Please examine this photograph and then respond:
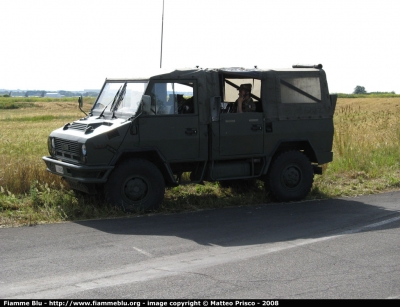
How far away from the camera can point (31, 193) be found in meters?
11.7

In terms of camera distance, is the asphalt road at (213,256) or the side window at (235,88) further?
the side window at (235,88)

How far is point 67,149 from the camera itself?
1134 cm

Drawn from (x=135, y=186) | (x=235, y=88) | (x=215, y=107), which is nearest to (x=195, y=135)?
(x=215, y=107)

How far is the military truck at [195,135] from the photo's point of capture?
11.1 metres

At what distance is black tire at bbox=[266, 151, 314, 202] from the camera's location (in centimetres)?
1265

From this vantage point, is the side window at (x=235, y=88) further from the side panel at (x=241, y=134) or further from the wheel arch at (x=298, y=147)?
the wheel arch at (x=298, y=147)

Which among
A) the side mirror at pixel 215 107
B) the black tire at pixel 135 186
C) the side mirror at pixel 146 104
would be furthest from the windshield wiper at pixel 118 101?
the side mirror at pixel 215 107

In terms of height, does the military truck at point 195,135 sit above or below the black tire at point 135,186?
above

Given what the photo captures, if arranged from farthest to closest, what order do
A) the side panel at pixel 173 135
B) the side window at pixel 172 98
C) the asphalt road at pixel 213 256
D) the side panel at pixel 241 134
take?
the side panel at pixel 241 134, the side window at pixel 172 98, the side panel at pixel 173 135, the asphalt road at pixel 213 256

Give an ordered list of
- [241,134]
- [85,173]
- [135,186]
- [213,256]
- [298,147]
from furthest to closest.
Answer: [298,147] < [241,134] < [135,186] < [85,173] < [213,256]

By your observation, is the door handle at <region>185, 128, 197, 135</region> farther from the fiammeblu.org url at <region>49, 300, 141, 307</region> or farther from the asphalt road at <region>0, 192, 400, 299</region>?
the fiammeblu.org url at <region>49, 300, 141, 307</region>

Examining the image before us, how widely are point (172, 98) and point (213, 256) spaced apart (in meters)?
4.09

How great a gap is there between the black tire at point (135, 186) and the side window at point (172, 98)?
98cm

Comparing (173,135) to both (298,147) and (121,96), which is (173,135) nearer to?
(121,96)
